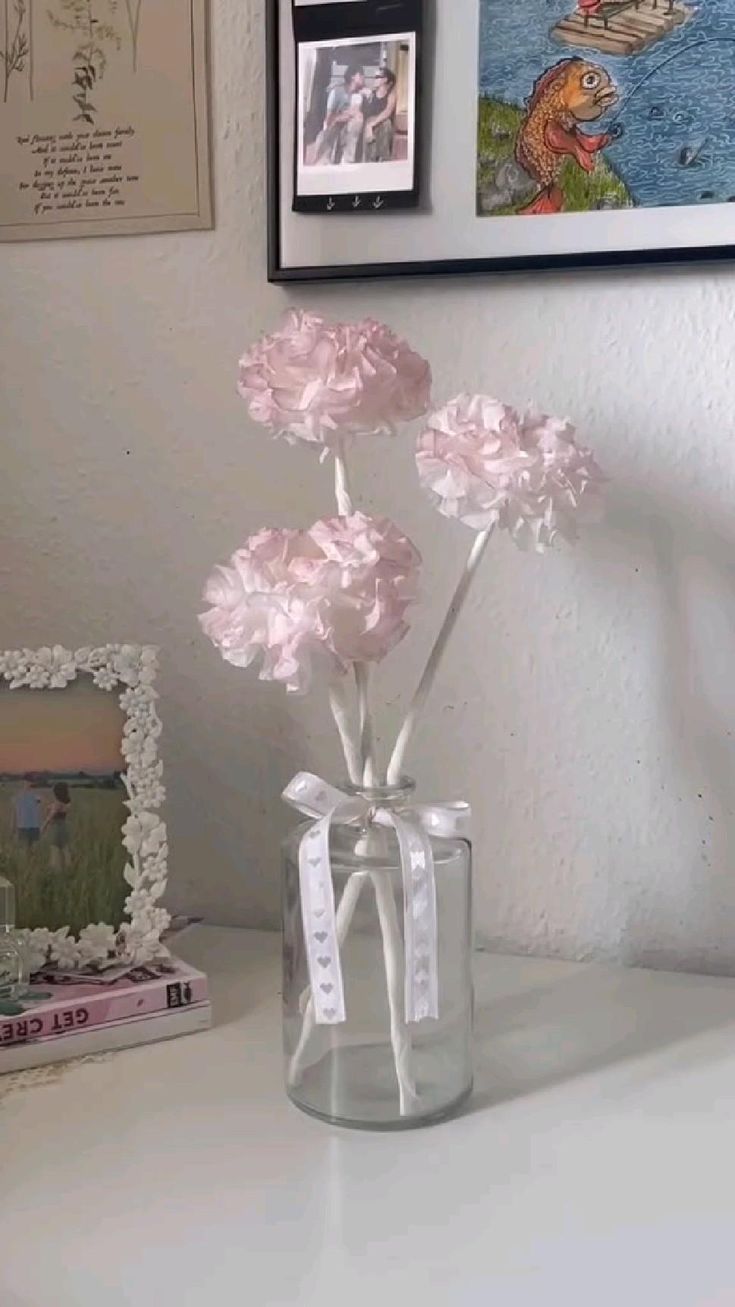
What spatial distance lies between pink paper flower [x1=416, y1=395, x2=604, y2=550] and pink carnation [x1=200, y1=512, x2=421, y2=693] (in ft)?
0.14

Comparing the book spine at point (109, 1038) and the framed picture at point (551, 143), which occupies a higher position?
the framed picture at point (551, 143)

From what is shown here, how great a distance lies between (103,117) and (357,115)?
0.21m

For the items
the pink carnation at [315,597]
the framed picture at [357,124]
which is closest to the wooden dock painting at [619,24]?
the framed picture at [357,124]

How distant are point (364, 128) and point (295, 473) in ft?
0.83

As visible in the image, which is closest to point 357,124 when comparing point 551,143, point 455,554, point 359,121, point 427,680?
point 359,121

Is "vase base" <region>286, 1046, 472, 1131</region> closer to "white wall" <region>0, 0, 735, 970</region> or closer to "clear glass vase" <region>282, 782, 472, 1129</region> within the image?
"clear glass vase" <region>282, 782, 472, 1129</region>

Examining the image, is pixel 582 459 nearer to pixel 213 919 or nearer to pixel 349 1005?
Result: pixel 349 1005

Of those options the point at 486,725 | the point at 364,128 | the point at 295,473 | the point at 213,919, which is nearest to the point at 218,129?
the point at 364,128

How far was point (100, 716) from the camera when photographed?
0.88 metres

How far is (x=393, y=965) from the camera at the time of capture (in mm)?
748

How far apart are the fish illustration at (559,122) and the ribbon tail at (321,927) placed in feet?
1.57

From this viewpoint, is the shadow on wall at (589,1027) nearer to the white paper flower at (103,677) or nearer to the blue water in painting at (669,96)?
the white paper flower at (103,677)

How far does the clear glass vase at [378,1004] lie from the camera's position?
0.74m

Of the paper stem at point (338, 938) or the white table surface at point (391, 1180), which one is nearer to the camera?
the white table surface at point (391, 1180)
